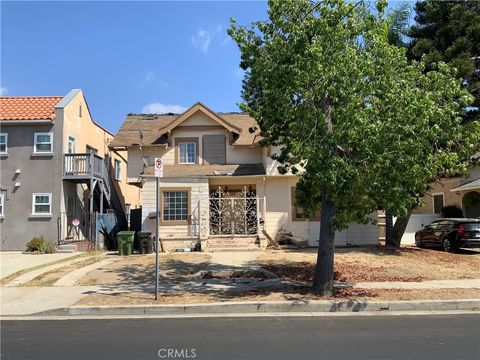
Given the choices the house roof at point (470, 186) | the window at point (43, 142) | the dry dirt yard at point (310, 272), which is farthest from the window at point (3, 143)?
the house roof at point (470, 186)

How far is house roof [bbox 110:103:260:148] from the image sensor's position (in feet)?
74.3

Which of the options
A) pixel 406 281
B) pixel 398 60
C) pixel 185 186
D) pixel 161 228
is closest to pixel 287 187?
pixel 185 186

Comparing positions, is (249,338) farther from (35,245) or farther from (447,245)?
(35,245)

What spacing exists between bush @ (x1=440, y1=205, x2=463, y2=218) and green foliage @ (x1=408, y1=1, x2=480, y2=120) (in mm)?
9066

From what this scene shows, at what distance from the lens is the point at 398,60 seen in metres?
10.0

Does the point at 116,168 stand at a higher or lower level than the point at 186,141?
lower

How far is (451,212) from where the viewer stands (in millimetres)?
26344

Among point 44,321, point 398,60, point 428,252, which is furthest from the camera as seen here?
point 428,252

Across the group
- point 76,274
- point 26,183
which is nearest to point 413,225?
point 76,274

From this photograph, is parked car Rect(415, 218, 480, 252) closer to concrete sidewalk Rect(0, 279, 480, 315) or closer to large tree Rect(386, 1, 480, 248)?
large tree Rect(386, 1, 480, 248)

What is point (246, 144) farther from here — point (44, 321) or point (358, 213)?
point (44, 321)

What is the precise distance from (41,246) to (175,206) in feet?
20.6

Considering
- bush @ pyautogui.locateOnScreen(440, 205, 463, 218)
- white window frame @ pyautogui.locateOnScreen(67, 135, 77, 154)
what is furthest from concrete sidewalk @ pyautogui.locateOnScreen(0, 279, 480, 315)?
bush @ pyautogui.locateOnScreen(440, 205, 463, 218)

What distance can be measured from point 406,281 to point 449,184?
726 inches
